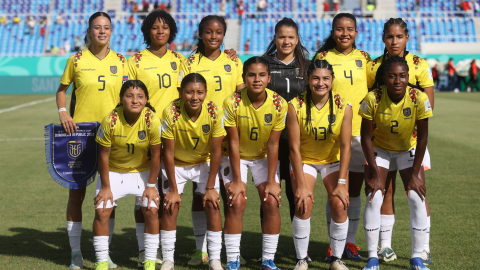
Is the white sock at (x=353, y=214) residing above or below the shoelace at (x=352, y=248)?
above

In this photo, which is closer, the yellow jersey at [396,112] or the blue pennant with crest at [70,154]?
the yellow jersey at [396,112]

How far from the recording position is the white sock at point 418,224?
445cm

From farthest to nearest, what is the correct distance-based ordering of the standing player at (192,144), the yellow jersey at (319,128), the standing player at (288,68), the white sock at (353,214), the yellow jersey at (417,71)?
the white sock at (353,214), the standing player at (288,68), the yellow jersey at (417,71), the yellow jersey at (319,128), the standing player at (192,144)

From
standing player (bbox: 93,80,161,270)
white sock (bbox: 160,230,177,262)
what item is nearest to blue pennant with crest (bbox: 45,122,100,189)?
standing player (bbox: 93,80,161,270)

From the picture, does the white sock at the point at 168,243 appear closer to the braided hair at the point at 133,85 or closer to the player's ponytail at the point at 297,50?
the braided hair at the point at 133,85

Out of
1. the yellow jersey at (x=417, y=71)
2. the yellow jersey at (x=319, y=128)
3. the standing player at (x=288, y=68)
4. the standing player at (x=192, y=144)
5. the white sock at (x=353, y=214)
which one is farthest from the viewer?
the white sock at (x=353, y=214)

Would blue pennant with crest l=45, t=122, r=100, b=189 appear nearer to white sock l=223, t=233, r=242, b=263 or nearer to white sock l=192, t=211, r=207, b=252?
white sock l=192, t=211, r=207, b=252

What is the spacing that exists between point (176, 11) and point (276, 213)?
32.7 m

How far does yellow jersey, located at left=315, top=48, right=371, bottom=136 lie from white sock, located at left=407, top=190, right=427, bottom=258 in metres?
0.82

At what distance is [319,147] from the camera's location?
4.57 meters

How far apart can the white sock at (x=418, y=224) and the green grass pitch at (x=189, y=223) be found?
10.2 inches

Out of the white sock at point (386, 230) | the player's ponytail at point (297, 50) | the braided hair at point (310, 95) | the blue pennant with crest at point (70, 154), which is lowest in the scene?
the white sock at point (386, 230)

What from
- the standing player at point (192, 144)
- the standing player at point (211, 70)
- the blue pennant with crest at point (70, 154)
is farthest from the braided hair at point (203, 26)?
the blue pennant with crest at point (70, 154)

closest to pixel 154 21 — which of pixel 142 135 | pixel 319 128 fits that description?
pixel 142 135
